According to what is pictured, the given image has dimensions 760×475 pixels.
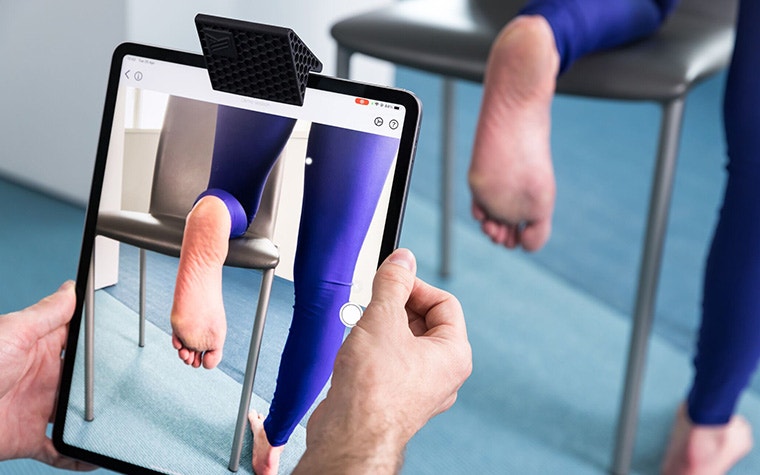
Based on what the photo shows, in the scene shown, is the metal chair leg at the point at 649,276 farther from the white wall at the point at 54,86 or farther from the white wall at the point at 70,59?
the white wall at the point at 54,86

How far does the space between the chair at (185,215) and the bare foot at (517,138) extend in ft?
1.09

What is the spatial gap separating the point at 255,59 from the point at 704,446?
0.61m

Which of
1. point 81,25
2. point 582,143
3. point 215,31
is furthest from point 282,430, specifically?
point 582,143

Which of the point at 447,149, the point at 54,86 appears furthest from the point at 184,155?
the point at 54,86

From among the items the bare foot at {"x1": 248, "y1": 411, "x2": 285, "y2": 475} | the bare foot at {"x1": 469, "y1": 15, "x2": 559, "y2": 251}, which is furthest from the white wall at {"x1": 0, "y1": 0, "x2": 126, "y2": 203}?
the bare foot at {"x1": 248, "y1": 411, "x2": 285, "y2": 475}

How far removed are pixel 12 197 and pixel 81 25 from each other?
0.30 metres

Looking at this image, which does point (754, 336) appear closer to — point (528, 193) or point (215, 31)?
point (528, 193)

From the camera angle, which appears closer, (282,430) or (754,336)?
(282,430)

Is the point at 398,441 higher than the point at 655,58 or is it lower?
lower

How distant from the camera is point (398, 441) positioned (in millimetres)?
414

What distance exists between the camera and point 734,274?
2.51ft

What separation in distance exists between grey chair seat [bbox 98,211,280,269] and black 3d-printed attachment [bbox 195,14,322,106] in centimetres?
8

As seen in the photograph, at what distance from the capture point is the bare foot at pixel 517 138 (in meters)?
0.74

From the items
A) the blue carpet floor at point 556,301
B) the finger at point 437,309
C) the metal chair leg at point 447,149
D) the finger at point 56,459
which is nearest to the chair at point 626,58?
the blue carpet floor at point 556,301
